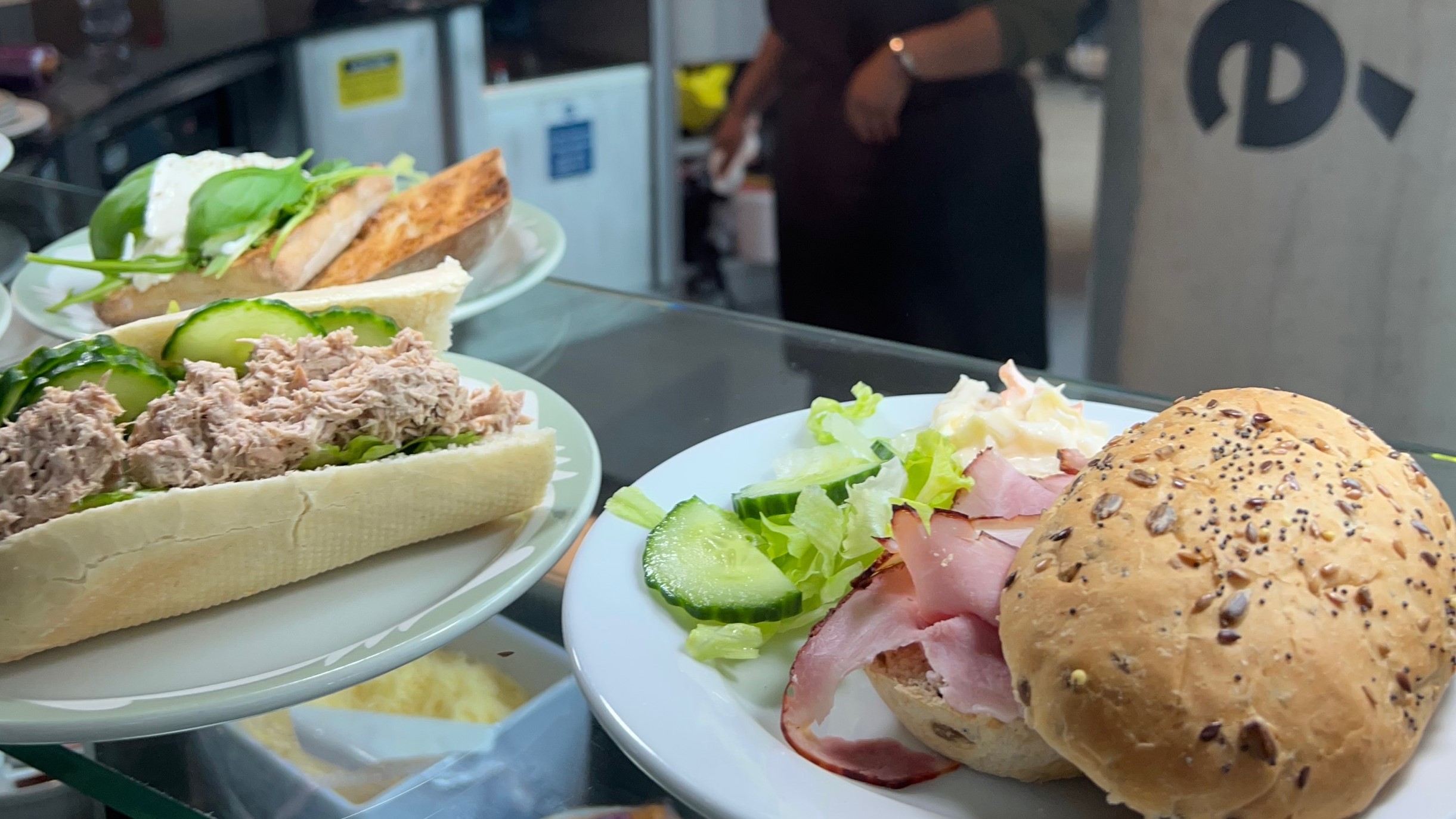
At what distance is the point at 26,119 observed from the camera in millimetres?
2609

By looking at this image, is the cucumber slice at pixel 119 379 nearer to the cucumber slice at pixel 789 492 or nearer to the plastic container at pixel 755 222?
the cucumber slice at pixel 789 492

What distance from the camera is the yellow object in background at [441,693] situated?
1.06 meters

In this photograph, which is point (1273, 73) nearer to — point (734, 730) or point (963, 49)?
point (963, 49)

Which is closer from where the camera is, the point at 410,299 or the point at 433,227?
the point at 410,299

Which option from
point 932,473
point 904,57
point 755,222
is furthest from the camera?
point 755,222

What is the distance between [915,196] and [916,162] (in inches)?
4.3

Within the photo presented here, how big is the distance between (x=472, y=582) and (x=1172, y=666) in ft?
2.16

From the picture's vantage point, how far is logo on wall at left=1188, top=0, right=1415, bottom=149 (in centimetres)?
274

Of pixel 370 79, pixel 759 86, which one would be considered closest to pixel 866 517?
pixel 759 86

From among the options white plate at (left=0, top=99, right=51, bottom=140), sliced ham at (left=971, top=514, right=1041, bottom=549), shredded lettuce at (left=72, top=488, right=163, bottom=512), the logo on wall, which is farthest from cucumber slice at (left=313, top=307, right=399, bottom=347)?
the logo on wall

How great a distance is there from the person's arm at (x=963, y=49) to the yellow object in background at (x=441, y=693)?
2.55 metres

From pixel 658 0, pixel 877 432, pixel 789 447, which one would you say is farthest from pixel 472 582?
pixel 658 0

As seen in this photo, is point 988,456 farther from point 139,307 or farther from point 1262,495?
point 139,307

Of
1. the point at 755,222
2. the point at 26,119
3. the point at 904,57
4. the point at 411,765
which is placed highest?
the point at 904,57
